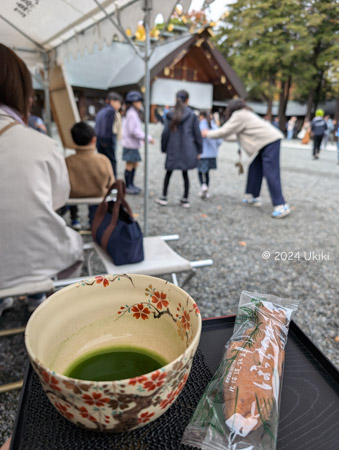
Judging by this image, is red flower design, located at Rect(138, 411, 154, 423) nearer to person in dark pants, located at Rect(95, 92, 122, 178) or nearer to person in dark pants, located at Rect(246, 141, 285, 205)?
person in dark pants, located at Rect(246, 141, 285, 205)

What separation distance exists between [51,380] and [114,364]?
0.17 m

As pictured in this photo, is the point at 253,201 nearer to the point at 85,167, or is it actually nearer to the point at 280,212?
the point at 280,212

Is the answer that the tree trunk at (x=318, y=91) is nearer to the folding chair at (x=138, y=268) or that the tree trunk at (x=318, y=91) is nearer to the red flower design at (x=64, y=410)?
the folding chair at (x=138, y=268)

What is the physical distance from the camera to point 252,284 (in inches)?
115

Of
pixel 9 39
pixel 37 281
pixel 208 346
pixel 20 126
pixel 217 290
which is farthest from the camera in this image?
pixel 9 39

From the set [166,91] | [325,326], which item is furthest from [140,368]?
[166,91]

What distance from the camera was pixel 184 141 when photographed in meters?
4.89

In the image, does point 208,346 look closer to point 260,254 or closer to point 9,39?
point 260,254

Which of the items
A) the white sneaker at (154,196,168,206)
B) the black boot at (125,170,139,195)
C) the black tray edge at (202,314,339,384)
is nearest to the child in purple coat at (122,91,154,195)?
the black boot at (125,170,139,195)

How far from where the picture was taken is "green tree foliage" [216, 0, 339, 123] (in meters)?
1.71

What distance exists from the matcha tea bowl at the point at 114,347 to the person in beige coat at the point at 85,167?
2.64m

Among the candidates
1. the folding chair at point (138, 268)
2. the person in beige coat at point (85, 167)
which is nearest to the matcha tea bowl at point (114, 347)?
the folding chair at point (138, 268)

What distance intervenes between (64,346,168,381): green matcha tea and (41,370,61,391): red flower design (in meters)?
0.12

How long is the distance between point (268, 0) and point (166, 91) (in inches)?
707
